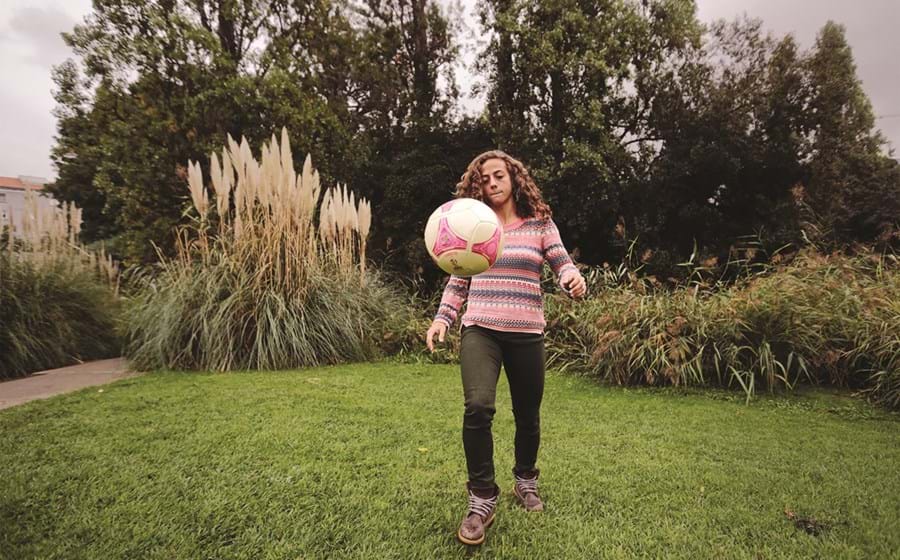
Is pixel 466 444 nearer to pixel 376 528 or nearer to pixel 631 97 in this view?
pixel 376 528

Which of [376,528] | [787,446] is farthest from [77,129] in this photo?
[787,446]

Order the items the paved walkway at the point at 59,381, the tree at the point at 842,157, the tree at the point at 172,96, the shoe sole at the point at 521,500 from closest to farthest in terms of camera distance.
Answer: the shoe sole at the point at 521,500 < the paved walkway at the point at 59,381 < the tree at the point at 172,96 < the tree at the point at 842,157

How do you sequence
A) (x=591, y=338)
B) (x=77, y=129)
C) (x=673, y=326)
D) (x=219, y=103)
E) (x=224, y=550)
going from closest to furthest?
1. (x=224, y=550)
2. (x=673, y=326)
3. (x=591, y=338)
4. (x=219, y=103)
5. (x=77, y=129)

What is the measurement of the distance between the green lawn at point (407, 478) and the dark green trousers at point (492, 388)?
0.93ft

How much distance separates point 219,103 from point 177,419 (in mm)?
9782

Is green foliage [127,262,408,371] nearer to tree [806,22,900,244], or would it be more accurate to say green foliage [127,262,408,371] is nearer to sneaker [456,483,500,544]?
sneaker [456,483,500,544]

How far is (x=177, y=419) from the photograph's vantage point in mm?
3371

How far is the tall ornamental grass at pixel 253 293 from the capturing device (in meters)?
5.25

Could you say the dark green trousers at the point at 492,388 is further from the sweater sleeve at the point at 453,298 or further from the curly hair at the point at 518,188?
the curly hair at the point at 518,188

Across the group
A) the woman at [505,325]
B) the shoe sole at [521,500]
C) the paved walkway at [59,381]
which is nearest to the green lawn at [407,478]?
the shoe sole at [521,500]

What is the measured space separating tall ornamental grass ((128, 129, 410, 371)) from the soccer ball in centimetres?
385

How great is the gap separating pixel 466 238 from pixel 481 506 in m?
1.06

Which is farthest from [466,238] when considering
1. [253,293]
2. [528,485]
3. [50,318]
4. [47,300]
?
[47,300]

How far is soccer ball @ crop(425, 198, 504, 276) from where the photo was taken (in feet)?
6.27
